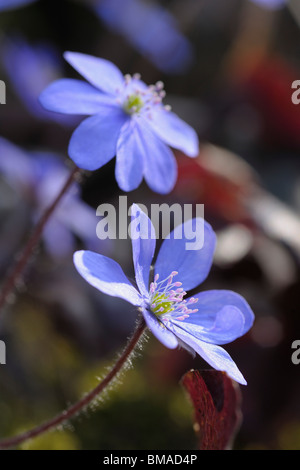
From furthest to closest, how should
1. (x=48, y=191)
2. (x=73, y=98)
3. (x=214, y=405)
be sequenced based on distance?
(x=48, y=191) → (x=73, y=98) → (x=214, y=405)

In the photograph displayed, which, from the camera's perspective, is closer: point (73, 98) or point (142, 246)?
point (142, 246)

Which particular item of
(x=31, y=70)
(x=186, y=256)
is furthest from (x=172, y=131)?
(x=31, y=70)

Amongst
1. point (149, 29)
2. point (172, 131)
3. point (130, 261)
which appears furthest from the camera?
point (149, 29)

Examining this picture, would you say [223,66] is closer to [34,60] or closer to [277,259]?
[34,60]

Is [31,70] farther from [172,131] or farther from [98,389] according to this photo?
[98,389]

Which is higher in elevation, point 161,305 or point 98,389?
point 161,305
